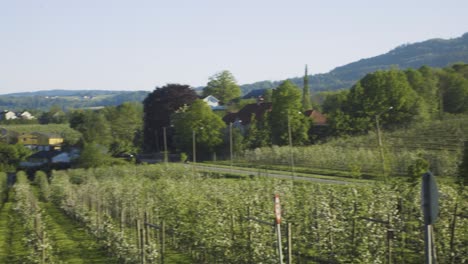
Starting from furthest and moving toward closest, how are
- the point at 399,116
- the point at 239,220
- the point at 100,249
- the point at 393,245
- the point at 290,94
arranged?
the point at 290,94, the point at 399,116, the point at 100,249, the point at 239,220, the point at 393,245

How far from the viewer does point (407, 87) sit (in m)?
52.5

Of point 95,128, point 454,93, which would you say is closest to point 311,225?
point 454,93

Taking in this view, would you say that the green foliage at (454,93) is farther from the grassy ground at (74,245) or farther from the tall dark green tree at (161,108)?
the grassy ground at (74,245)

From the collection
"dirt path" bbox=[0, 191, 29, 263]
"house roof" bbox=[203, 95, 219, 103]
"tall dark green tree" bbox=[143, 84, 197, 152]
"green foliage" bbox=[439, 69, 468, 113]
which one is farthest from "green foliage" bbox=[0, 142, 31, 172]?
"green foliage" bbox=[439, 69, 468, 113]

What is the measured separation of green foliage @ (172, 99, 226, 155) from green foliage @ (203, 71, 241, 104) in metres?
46.0

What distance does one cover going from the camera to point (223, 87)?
105 meters

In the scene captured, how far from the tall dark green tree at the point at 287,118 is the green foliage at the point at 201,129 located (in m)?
5.82

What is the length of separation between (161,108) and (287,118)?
1991 cm

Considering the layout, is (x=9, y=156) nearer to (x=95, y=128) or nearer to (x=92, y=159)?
(x=95, y=128)

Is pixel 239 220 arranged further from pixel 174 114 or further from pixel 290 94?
pixel 174 114

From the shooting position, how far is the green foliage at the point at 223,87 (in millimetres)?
104812

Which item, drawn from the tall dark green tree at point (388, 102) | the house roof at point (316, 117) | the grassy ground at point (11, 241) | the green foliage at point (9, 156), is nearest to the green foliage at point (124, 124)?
the green foliage at point (9, 156)

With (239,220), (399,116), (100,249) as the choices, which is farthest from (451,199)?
(399,116)

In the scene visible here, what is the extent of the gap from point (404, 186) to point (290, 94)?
1505 inches
